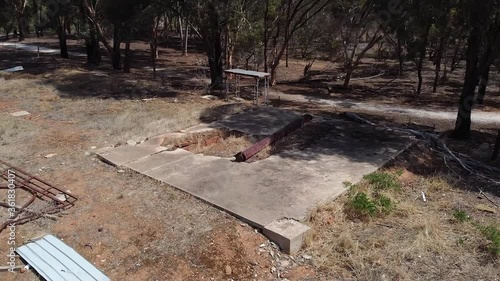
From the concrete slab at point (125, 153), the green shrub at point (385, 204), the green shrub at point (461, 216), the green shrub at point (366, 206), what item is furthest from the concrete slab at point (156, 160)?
the green shrub at point (461, 216)

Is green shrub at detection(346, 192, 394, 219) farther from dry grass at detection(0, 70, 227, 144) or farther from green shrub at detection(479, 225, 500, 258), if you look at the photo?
dry grass at detection(0, 70, 227, 144)

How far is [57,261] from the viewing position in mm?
4070

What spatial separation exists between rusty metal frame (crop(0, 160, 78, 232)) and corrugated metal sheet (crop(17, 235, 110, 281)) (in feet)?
2.10

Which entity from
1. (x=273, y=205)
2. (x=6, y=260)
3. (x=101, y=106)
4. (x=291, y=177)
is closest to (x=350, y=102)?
(x=101, y=106)

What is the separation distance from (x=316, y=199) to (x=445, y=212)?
1796mm

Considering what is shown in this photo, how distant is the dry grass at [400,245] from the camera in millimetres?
4227

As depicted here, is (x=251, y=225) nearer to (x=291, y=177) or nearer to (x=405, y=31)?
(x=291, y=177)

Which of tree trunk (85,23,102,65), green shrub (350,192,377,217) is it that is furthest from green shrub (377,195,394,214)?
tree trunk (85,23,102,65)

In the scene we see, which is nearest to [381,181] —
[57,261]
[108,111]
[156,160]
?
[156,160]

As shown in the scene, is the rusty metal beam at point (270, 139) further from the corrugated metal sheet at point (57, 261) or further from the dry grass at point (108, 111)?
the corrugated metal sheet at point (57, 261)

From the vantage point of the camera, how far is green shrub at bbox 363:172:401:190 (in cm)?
591

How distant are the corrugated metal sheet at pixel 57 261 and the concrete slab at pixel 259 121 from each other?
462 centimetres

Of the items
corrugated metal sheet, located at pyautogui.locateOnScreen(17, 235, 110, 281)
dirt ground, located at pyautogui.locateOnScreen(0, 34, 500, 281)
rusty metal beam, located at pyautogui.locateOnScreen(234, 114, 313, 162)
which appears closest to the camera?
corrugated metal sheet, located at pyautogui.locateOnScreen(17, 235, 110, 281)

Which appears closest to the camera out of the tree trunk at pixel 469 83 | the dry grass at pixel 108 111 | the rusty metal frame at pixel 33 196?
the rusty metal frame at pixel 33 196
